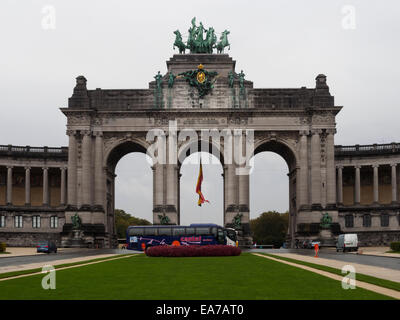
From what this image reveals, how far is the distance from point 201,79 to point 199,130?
330 inches

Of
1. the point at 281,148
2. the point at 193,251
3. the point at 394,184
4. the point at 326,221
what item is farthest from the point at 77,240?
the point at 394,184

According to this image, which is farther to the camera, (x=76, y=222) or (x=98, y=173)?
(x=98, y=173)

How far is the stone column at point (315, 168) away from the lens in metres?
97.6

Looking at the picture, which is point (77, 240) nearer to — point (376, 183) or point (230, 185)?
point (230, 185)

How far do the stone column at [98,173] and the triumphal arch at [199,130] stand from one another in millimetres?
164

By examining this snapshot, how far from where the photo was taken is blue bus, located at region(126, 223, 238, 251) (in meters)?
73.2

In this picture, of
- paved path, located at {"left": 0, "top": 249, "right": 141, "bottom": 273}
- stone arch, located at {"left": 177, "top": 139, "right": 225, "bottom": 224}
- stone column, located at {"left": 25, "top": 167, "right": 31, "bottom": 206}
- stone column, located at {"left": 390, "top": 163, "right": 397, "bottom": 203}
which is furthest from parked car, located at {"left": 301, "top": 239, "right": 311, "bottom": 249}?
stone column, located at {"left": 25, "top": 167, "right": 31, "bottom": 206}

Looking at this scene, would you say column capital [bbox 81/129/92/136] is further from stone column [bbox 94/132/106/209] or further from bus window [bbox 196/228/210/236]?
bus window [bbox 196/228/210/236]

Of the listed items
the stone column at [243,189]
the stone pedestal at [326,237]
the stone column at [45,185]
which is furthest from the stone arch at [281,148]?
the stone column at [45,185]

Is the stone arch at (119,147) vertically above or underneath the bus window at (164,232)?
above

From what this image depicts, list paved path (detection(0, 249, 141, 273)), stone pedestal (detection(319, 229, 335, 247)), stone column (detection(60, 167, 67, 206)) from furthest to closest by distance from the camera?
stone column (detection(60, 167, 67, 206)) → stone pedestal (detection(319, 229, 335, 247)) → paved path (detection(0, 249, 141, 273))

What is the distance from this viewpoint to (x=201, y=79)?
9900 cm

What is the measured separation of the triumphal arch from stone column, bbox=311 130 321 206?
161 millimetres

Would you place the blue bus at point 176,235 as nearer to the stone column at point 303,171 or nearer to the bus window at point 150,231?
the bus window at point 150,231
